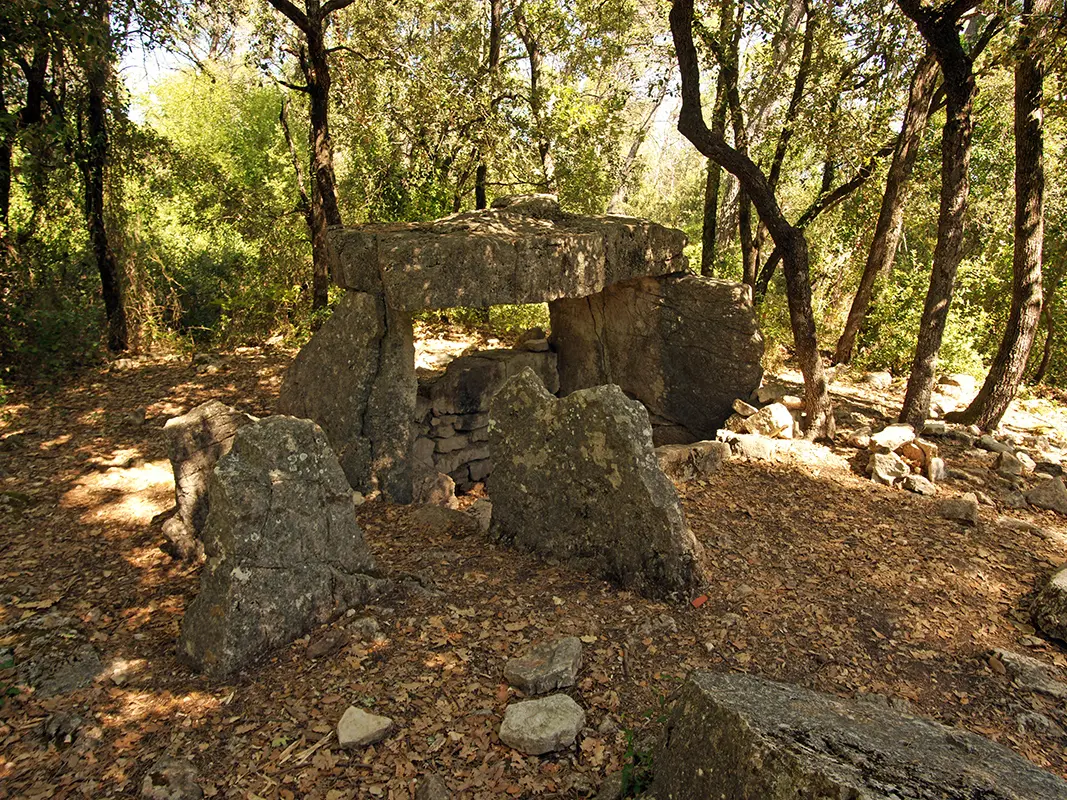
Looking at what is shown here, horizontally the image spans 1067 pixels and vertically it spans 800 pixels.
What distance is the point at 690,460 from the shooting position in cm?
693

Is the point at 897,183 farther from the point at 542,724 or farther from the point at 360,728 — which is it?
the point at 360,728

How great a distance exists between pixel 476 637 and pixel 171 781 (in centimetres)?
173

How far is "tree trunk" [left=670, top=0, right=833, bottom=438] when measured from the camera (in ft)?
25.2

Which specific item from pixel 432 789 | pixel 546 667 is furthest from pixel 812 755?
pixel 546 667

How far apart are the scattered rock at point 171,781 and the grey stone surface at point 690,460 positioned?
4592 millimetres

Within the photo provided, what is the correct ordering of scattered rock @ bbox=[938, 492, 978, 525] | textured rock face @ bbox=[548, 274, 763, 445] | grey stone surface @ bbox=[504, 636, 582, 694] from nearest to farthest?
grey stone surface @ bbox=[504, 636, 582, 694] → scattered rock @ bbox=[938, 492, 978, 525] → textured rock face @ bbox=[548, 274, 763, 445]

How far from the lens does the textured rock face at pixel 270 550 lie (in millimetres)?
3918

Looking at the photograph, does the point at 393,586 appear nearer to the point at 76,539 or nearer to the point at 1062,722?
the point at 76,539

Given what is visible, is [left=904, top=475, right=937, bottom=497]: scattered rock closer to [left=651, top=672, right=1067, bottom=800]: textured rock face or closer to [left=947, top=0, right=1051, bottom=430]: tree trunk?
[left=947, top=0, right=1051, bottom=430]: tree trunk

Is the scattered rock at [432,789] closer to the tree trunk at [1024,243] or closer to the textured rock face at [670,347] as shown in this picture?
→ the textured rock face at [670,347]

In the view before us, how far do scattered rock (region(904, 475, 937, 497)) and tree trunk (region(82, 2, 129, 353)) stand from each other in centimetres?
1024

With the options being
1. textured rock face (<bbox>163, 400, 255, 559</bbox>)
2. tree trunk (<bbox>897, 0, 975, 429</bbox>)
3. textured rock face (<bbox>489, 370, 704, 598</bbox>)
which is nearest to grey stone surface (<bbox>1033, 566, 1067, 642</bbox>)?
textured rock face (<bbox>489, 370, 704, 598</bbox>)

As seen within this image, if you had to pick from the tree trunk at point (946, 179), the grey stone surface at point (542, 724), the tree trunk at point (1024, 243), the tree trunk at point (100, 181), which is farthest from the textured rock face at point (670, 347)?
the tree trunk at point (100, 181)

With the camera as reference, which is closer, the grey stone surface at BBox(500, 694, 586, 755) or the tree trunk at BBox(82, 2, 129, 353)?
the grey stone surface at BBox(500, 694, 586, 755)
